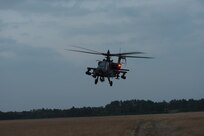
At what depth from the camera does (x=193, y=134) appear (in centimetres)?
4934

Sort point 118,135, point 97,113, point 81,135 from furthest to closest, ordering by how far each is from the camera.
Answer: point 97,113 < point 81,135 < point 118,135

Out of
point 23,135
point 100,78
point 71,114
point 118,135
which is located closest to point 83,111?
point 71,114

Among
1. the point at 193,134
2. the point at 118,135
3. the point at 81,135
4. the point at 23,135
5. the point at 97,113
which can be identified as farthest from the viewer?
the point at 97,113

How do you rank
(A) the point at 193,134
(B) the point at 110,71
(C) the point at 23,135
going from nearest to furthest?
(B) the point at 110,71, (A) the point at 193,134, (C) the point at 23,135

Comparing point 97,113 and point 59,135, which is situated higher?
point 97,113

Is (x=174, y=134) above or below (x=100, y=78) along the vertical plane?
below

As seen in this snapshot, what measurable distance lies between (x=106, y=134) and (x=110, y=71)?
1658 cm

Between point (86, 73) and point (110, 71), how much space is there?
1.95m

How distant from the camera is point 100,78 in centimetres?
4225

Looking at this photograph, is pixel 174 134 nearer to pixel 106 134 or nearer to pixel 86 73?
pixel 106 134

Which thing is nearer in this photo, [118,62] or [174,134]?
[118,62]

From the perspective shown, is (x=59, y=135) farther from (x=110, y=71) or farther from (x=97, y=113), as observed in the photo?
(x=97, y=113)

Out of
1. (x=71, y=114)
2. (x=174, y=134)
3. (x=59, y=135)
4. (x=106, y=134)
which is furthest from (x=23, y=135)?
(x=71, y=114)

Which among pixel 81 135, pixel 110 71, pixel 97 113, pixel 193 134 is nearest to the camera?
pixel 110 71
